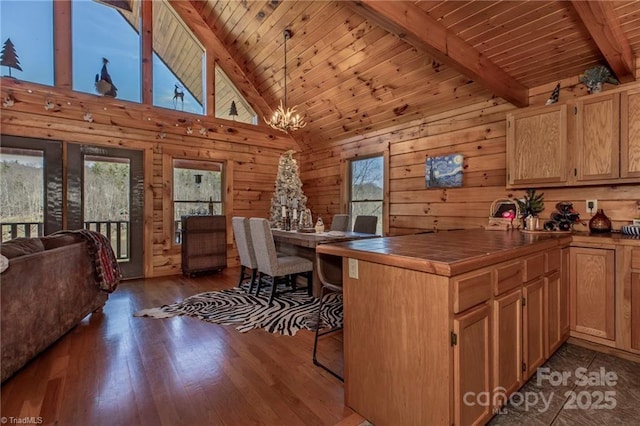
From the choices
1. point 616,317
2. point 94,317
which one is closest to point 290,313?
point 94,317

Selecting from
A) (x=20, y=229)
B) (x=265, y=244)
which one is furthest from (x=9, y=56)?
(x=265, y=244)

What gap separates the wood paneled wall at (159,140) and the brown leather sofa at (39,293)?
222cm

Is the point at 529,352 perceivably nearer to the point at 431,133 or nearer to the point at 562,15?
the point at 562,15

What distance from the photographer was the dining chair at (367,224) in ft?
14.4

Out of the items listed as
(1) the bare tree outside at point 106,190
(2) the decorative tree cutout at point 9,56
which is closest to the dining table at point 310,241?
(1) the bare tree outside at point 106,190

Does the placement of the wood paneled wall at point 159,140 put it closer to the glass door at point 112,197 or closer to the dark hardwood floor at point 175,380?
the glass door at point 112,197

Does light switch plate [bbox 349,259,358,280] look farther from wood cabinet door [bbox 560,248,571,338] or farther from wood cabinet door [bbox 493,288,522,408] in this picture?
wood cabinet door [bbox 560,248,571,338]

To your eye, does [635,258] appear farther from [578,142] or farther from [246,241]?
[246,241]

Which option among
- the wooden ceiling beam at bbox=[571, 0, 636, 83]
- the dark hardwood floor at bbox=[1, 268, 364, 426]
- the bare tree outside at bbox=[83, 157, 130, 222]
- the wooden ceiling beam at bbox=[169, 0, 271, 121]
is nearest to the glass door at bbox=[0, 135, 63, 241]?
the bare tree outside at bbox=[83, 157, 130, 222]

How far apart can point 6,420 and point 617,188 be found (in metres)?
4.72

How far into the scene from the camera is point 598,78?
2695 mm

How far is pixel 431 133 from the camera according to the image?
13.8 ft

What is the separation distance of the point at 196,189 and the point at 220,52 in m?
2.60

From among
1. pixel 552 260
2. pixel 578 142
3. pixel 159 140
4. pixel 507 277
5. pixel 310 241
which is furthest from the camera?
pixel 159 140
